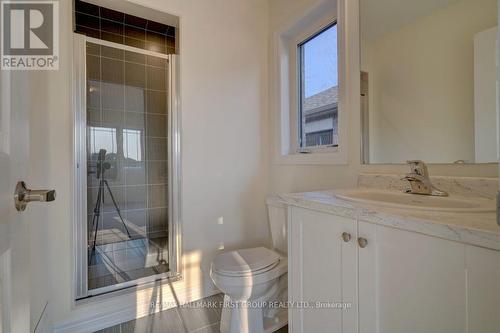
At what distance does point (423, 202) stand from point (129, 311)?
1.81 meters

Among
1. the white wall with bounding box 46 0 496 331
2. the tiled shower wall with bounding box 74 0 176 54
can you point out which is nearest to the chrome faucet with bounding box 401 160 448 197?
the white wall with bounding box 46 0 496 331

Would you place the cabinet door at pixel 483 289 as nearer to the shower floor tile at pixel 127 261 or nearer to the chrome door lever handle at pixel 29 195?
the chrome door lever handle at pixel 29 195

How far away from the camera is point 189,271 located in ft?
5.90

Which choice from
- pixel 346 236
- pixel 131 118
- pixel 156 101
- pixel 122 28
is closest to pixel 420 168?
pixel 346 236

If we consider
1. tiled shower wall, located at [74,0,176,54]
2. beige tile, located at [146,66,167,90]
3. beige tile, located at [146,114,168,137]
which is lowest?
beige tile, located at [146,114,168,137]

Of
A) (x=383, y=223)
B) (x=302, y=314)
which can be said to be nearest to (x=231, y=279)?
(x=302, y=314)

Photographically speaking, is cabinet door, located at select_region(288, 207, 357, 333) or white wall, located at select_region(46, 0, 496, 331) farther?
white wall, located at select_region(46, 0, 496, 331)

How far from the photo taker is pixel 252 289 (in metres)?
1.31

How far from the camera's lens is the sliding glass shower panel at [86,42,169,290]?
1.88 metres

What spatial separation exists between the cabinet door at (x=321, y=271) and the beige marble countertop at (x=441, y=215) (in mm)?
42

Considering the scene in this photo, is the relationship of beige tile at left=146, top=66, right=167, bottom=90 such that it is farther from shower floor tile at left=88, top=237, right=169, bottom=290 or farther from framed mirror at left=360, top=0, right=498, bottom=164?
framed mirror at left=360, top=0, right=498, bottom=164

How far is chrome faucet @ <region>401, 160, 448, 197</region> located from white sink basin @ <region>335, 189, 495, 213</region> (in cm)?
3

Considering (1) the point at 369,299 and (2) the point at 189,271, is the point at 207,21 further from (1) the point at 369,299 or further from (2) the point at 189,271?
(1) the point at 369,299

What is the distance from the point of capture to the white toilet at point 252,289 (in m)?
1.30
